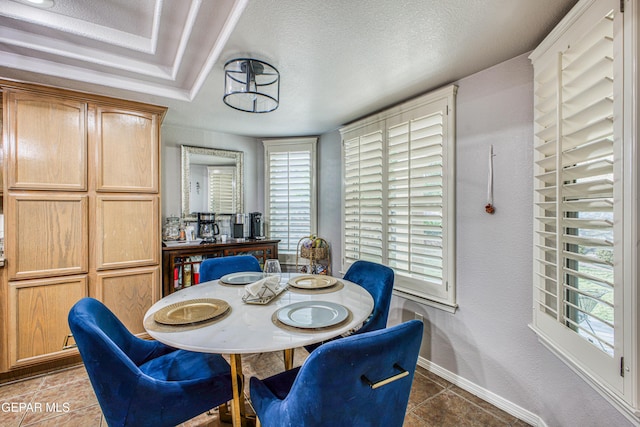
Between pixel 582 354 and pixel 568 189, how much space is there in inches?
28.8

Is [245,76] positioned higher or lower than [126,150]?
higher

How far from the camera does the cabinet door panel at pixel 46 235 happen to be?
6.85 ft

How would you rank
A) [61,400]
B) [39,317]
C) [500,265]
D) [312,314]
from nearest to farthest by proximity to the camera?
1. [312,314]
2. [500,265]
3. [61,400]
4. [39,317]

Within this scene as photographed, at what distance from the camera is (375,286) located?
196cm

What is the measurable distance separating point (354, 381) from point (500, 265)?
1.49 metres

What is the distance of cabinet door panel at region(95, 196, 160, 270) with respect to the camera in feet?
7.85

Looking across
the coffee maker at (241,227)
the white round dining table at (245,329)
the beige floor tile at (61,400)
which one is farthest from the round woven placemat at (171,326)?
the coffee maker at (241,227)

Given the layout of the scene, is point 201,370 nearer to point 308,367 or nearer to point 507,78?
point 308,367

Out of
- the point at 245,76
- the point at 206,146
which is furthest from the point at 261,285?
the point at 206,146

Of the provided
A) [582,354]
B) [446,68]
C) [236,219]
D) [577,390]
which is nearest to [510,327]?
[577,390]

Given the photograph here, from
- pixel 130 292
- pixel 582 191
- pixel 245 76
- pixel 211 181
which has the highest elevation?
pixel 245 76

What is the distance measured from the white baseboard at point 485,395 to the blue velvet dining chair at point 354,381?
1315 mm

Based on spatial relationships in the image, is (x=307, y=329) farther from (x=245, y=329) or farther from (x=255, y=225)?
(x=255, y=225)

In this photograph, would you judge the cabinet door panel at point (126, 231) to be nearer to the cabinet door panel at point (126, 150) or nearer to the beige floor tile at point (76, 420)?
the cabinet door panel at point (126, 150)
